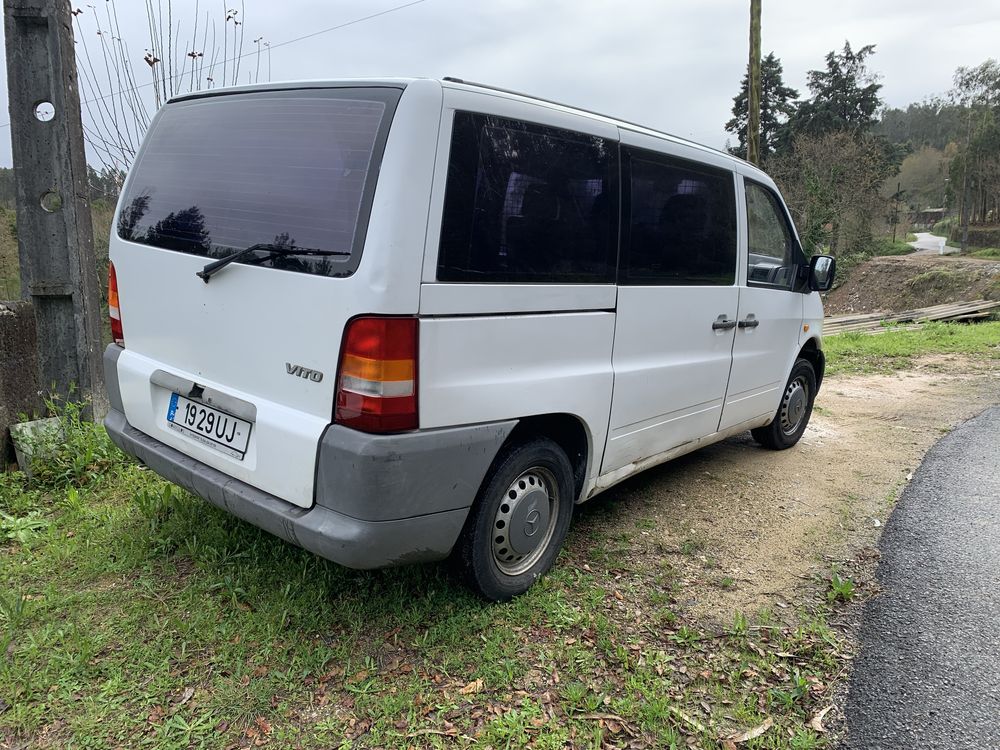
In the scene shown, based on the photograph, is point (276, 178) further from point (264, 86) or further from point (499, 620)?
point (499, 620)

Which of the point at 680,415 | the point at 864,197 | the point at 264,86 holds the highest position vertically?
the point at 864,197

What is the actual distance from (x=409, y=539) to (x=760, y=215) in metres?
3.23

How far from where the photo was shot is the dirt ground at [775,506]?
10.8 ft

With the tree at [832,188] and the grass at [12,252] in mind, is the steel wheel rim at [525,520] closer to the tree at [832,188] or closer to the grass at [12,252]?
the grass at [12,252]

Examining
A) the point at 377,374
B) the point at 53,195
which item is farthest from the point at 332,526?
the point at 53,195

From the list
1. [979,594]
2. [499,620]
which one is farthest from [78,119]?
[979,594]

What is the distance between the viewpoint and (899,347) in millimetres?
10828

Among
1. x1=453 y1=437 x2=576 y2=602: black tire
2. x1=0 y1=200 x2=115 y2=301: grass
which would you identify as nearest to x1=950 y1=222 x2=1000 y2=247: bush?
x1=0 y1=200 x2=115 y2=301: grass

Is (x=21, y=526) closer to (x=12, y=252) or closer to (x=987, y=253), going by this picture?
(x=12, y=252)

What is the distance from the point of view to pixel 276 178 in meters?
2.53

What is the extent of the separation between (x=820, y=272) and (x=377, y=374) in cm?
378

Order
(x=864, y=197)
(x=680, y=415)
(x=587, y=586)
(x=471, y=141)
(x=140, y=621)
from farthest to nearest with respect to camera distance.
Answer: (x=864, y=197) → (x=680, y=415) → (x=587, y=586) → (x=140, y=621) → (x=471, y=141)

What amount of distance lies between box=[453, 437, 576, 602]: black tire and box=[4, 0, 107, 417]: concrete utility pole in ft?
10.0

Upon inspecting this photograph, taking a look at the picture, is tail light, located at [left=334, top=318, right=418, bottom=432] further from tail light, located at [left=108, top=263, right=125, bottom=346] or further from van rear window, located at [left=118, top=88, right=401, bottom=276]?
tail light, located at [left=108, top=263, right=125, bottom=346]
